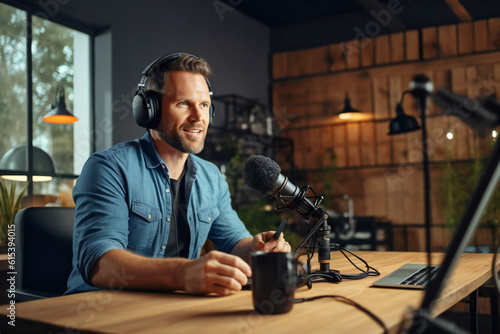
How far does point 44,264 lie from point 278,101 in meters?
4.92

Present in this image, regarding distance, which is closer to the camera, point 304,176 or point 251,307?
point 251,307

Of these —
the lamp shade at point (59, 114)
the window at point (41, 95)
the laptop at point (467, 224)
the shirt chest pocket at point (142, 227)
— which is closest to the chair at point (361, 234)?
the window at point (41, 95)

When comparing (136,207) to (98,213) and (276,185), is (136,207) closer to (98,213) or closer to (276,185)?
(98,213)

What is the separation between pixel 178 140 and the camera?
5.30ft

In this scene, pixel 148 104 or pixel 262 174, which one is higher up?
pixel 148 104

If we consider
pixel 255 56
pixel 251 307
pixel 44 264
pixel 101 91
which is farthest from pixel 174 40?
pixel 251 307

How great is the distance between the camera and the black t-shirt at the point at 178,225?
159 cm

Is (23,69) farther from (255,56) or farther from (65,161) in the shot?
(255,56)

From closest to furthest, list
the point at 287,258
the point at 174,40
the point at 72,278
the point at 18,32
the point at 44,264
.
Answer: the point at 287,258, the point at 72,278, the point at 44,264, the point at 18,32, the point at 174,40

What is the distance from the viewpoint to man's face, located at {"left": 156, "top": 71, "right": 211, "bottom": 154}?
1605mm

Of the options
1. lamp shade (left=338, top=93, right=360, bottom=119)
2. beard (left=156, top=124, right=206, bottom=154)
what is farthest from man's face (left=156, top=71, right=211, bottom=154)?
lamp shade (left=338, top=93, right=360, bottom=119)

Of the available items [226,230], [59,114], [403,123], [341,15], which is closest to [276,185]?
[226,230]

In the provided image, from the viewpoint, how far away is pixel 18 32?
11.7 ft

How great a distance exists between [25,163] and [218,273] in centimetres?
299
